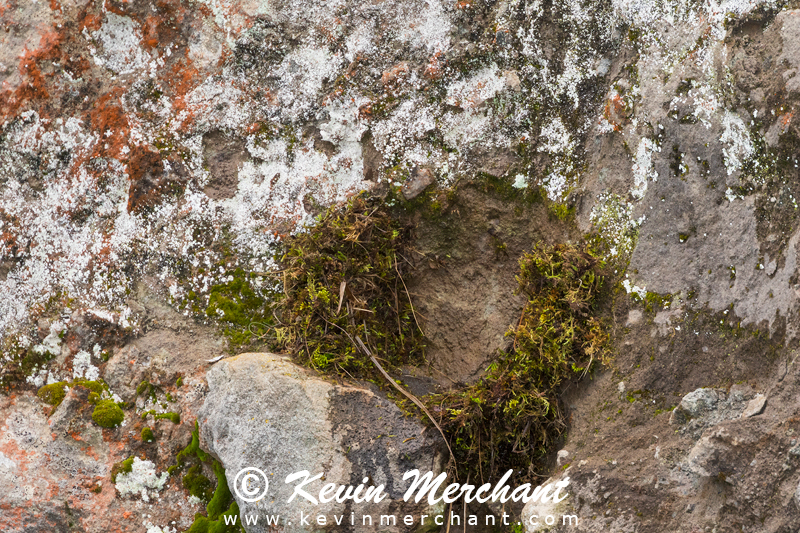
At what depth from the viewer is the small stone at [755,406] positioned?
226 centimetres

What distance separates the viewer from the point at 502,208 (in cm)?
304

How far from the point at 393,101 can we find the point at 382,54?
267mm

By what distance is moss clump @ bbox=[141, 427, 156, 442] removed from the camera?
9.74 feet

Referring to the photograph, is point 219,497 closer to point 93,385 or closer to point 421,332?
point 93,385

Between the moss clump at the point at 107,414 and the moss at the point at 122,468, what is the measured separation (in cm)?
20

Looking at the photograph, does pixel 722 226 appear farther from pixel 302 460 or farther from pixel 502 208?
pixel 302 460

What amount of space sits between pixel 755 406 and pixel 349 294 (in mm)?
1802

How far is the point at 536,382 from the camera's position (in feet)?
9.02

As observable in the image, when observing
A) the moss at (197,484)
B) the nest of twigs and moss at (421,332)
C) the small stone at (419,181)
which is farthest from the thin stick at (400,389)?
the moss at (197,484)

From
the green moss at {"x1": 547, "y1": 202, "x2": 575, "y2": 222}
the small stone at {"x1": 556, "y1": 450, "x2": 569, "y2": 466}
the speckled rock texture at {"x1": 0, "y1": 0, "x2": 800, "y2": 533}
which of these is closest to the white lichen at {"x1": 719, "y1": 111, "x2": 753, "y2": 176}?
the speckled rock texture at {"x1": 0, "y1": 0, "x2": 800, "y2": 533}

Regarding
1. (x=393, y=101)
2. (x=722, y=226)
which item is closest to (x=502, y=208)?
(x=393, y=101)

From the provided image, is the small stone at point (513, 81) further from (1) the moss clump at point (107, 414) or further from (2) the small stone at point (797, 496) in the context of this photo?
(1) the moss clump at point (107, 414)

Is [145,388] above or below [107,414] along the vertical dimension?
above

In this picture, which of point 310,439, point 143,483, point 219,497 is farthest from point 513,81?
point 143,483
